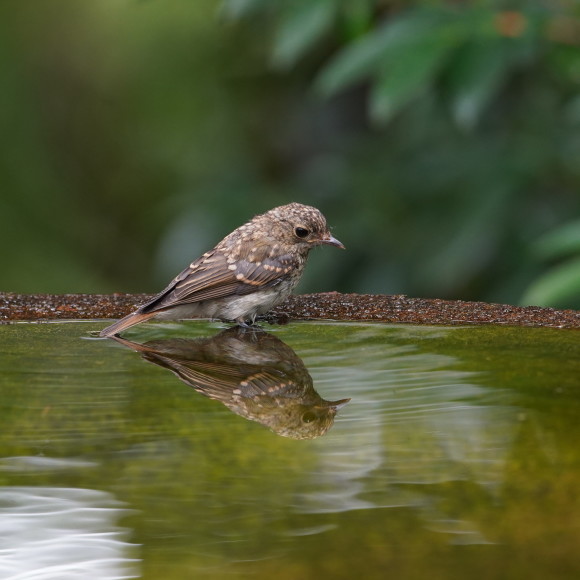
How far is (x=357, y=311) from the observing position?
3.52 meters

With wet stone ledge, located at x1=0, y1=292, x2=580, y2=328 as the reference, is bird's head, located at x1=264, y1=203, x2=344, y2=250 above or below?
above

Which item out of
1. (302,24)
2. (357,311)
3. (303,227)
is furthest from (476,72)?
(357,311)

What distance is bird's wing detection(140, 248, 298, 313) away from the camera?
12.7 ft

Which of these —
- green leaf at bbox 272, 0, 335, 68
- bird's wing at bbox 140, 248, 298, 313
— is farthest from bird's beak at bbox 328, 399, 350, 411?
green leaf at bbox 272, 0, 335, 68

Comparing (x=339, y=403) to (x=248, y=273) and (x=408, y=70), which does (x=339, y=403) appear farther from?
(x=408, y=70)

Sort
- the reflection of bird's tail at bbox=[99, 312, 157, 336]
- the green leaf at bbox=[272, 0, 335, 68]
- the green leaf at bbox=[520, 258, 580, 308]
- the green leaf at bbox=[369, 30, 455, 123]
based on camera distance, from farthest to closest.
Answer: the green leaf at bbox=[272, 0, 335, 68] → the green leaf at bbox=[369, 30, 455, 123] → the green leaf at bbox=[520, 258, 580, 308] → the reflection of bird's tail at bbox=[99, 312, 157, 336]

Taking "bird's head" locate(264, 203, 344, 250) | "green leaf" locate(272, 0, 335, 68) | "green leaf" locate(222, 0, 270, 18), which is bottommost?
"bird's head" locate(264, 203, 344, 250)

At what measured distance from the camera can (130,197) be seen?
8258 mm

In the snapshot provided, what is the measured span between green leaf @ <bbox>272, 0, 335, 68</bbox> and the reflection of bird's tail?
1.56m

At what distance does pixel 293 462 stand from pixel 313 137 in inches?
192

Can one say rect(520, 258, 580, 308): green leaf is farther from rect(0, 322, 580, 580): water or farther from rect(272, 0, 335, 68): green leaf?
rect(272, 0, 335, 68): green leaf

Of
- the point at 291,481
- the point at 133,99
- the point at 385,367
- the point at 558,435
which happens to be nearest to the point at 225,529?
the point at 291,481

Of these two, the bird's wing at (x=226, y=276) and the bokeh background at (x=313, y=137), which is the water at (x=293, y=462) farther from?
the bokeh background at (x=313, y=137)

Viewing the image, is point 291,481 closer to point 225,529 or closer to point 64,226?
point 225,529
